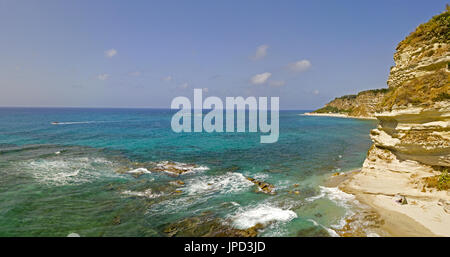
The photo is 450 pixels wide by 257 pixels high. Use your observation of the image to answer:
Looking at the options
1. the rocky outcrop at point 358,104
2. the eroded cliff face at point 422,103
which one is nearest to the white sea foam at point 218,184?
the eroded cliff face at point 422,103

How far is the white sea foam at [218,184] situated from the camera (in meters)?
18.7

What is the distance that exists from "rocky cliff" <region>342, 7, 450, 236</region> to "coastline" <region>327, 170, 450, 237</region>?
0.15 feet

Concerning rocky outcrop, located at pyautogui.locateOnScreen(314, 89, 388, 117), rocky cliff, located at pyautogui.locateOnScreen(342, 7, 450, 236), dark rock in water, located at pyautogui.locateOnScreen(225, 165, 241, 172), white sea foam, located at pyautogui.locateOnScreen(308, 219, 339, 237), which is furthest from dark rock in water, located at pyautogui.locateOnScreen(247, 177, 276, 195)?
rocky outcrop, located at pyautogui.locateOnScreen(314, 89, 388, 117)

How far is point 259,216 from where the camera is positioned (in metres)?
13.9

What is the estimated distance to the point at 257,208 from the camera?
15.1 meters

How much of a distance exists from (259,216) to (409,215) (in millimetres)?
9024

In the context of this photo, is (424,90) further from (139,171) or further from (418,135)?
(139,171)

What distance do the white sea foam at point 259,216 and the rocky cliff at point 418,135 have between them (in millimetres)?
6776

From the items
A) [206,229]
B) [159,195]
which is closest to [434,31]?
[206,229]

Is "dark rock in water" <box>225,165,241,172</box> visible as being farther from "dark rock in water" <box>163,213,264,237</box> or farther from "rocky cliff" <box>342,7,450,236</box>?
"rocky cliff" <box>342,7,450,236</box>

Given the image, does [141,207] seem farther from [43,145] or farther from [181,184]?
[43,145]

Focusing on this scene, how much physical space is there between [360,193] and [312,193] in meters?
3.55

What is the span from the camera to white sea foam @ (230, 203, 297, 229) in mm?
13141
